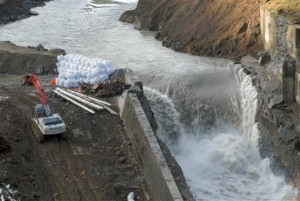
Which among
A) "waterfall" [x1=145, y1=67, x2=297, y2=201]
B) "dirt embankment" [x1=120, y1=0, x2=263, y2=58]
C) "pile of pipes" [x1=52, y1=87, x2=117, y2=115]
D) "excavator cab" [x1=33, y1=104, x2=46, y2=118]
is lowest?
"waterfall" [x1=145, y1=67, x2=297, y2=201]

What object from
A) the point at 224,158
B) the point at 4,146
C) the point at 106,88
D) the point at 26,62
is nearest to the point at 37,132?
the point at 4,146

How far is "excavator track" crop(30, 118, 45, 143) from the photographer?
19.1 metres

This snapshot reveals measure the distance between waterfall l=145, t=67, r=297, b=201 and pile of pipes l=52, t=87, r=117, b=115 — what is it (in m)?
2.41

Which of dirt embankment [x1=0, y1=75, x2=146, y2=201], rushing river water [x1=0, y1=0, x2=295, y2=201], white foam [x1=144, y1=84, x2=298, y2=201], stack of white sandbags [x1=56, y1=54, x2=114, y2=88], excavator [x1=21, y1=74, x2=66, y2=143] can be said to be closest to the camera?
dirt embankment [x1=0, y1=75, x2=146, y2=201]

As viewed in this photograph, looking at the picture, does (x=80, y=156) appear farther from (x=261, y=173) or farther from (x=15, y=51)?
(x=15, y=51)

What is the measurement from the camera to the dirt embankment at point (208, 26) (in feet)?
90.7

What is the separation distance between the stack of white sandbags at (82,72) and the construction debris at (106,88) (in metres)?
0.68

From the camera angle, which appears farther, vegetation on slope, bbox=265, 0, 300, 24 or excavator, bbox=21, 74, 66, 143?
vegetation on slope, bbox=265, 0, 300, 24

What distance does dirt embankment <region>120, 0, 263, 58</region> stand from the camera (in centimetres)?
2766

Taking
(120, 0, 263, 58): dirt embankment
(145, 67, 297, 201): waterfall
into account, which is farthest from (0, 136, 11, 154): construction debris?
(120, 0, 263, 58): dirt embankment

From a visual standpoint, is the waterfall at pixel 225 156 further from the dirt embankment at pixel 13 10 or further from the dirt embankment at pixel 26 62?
the dirt embankment at pixel 13 10

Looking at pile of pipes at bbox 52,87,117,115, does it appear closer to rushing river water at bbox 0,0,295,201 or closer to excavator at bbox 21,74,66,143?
excavator at bbox 21,74,66,143

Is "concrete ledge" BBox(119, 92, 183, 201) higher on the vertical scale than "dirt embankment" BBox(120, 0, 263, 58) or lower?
lower

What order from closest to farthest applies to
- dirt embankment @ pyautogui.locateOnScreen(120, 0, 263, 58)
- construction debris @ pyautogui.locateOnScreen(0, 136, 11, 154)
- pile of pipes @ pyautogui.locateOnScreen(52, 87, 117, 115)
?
construction debris @ pyautogui.locateOnScreen(0, 136, 11, 154) < pile of pipes @ pyautogui.locateOnScreen(52, 87, 117, 115) < dirt embankment @ pyautogui.locateOnScreen(120, 0, 263, 58)
